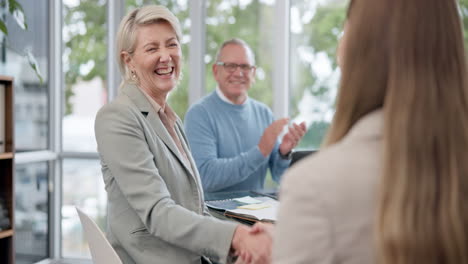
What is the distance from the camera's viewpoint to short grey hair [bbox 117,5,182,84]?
1694 mm

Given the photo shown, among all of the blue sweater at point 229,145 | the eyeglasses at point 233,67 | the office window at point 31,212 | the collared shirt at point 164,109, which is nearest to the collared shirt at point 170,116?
the collared shirt at point 164,109

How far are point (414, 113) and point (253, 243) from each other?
715 millimetres

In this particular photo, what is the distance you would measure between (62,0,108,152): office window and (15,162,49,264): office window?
0.37 meters

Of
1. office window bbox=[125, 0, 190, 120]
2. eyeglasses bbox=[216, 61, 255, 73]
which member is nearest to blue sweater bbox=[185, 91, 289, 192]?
eyeglasses bbox=[216, 61, 255, 73]

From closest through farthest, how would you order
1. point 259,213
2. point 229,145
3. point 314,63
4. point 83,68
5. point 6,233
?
point 259,213 < point 229,145 < point 6,233 < point 314,63 < point 83,68

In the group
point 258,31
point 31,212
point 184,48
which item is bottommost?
point 31,212

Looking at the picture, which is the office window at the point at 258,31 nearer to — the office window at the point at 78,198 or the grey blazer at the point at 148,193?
the office window at the point at 78,198

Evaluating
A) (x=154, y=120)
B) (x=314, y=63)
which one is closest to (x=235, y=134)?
(x=314, y=63)

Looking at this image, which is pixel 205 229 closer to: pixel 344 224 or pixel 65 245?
pixel 344 224

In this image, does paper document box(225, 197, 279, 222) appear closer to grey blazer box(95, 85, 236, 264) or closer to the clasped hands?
grey blazer box(95, 85, 236, 264)

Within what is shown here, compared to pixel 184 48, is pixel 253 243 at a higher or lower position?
lower

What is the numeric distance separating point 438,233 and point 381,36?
30 cm

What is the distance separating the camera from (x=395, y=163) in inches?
27.2

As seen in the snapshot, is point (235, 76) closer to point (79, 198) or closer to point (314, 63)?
point (314, 63)
